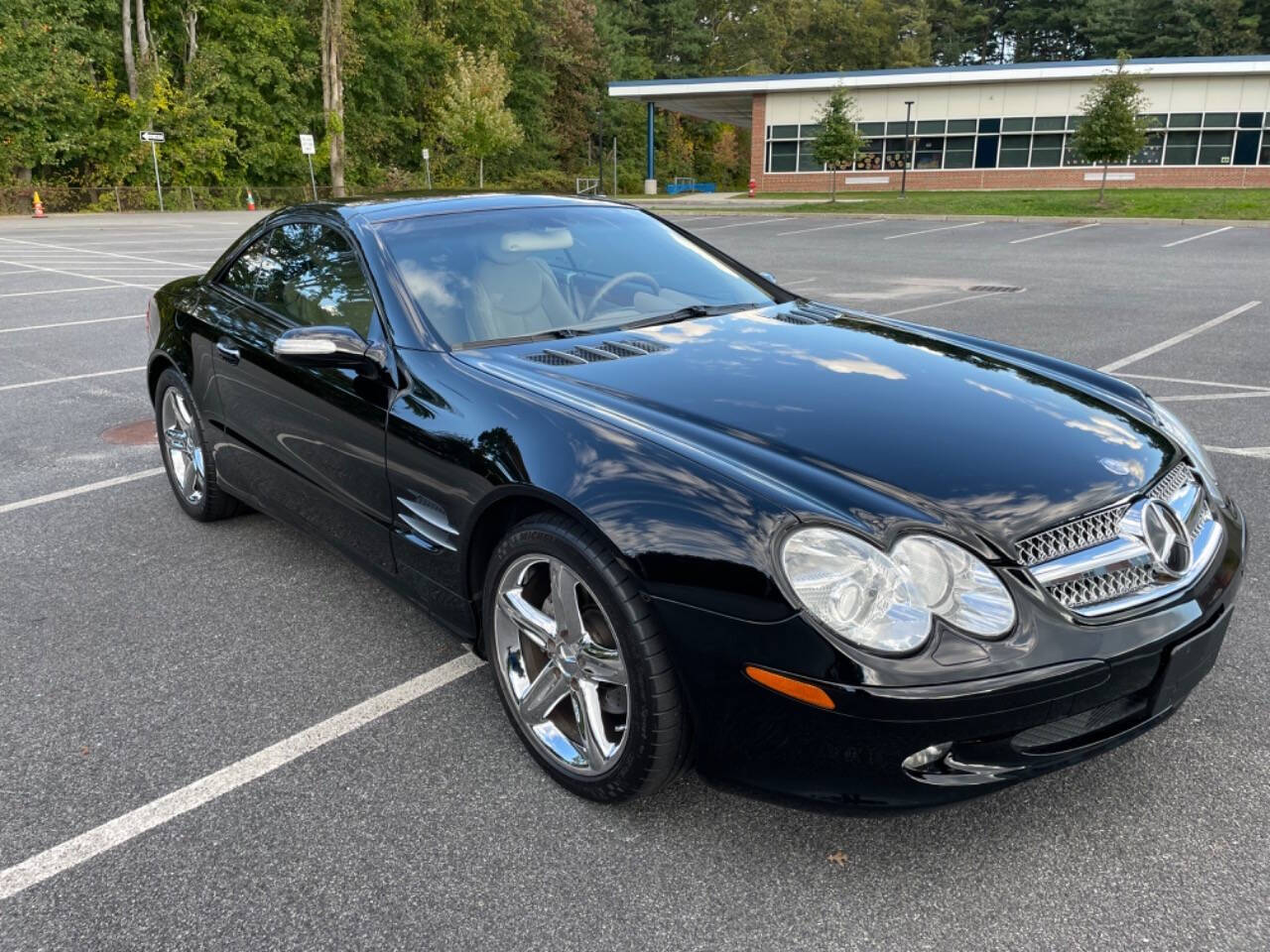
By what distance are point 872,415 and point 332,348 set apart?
5.28 feet

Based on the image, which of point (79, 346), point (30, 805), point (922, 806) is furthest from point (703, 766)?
point (79, 346)

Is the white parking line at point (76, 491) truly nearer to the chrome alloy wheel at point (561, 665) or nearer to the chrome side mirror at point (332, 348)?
the chrome side mirror at point (332, 348)

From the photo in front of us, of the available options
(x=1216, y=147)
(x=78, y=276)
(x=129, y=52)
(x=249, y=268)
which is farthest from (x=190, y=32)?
(x=249, y=268)

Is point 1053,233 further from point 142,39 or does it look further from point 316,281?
point 142,39

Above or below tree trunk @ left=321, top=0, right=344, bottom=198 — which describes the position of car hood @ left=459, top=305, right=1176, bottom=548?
below

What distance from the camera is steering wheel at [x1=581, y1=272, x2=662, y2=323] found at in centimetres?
353

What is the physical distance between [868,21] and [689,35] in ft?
49.0

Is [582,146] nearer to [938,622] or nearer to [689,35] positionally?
[689,35]

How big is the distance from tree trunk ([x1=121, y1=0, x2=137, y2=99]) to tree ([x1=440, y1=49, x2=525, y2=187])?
1427cm

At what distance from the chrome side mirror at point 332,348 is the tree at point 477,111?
50.7m


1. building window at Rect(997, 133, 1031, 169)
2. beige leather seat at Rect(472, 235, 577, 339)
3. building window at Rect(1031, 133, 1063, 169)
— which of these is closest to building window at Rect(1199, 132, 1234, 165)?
building window at Rect(1031, 133, 1063, 169)

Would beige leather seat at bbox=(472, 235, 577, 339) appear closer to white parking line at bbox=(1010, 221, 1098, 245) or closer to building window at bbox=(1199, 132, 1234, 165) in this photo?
white parking line at bbox=(1010, 221, 1098, 245)

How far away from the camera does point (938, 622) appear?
205cm

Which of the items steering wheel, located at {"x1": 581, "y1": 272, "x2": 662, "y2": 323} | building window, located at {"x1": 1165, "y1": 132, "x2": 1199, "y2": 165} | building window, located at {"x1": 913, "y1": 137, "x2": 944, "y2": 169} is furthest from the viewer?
building window, located at {"x1": 913, "y1": 137, "x2": 944, "y2": 169}
